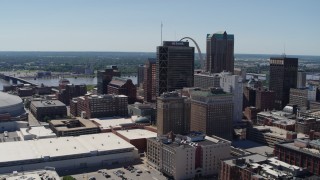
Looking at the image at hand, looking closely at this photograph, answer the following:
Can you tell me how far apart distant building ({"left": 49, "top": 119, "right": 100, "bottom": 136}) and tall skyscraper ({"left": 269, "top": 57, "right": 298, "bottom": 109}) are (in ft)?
308

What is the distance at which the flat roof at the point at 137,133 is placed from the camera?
127619 mm

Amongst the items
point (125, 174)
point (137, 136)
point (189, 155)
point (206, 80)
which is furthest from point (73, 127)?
point (206, 80)

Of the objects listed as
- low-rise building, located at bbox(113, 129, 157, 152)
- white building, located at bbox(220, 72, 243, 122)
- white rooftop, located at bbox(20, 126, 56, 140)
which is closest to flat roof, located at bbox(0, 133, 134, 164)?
low-rise building, located at bbox(113, 129, 157, 152)

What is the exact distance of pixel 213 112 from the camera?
123 m

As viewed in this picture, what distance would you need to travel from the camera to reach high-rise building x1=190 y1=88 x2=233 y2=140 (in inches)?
4828

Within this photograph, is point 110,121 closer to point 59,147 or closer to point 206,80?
point 59,147

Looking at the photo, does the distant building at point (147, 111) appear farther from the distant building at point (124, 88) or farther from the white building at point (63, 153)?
the white building at point (63, 153)

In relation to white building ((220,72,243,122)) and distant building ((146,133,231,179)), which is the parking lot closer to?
distant building ((146,133,231,179))

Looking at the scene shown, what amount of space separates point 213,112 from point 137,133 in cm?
2656

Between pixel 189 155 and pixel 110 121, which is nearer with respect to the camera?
pixel 189 155

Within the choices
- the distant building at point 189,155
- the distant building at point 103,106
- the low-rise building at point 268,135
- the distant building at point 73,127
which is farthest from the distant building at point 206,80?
the distant building at point 189,155

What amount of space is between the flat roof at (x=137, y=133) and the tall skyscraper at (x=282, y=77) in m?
83.7

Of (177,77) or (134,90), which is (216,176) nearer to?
(177,77)

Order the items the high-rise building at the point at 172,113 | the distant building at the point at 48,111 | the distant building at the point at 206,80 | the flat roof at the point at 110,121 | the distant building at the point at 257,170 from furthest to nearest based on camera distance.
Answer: the distant building at the point at 48,111
the distant building at the point at 206,80
the flat roof at the point at 110,121
the high-rise building at the point at 172,113
the distant building at the point at 257,170
